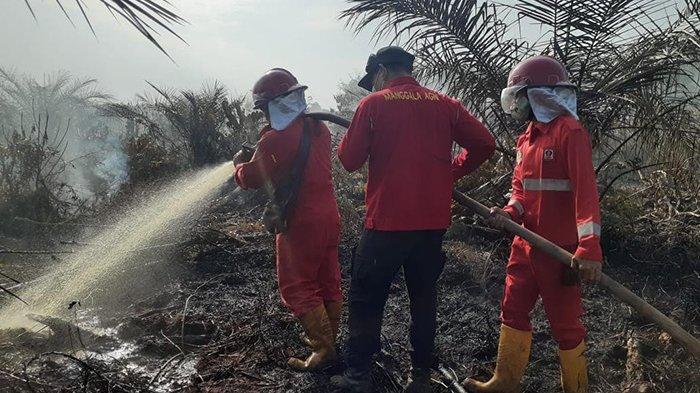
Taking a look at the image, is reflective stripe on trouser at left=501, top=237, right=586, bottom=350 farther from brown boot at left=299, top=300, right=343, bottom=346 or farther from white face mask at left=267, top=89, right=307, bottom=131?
white face mask at left=267, top=89, right=307, bottom=131

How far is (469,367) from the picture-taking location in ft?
11.6

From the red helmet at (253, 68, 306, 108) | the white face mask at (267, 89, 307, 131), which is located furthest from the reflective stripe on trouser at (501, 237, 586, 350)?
the red helmet at (253, 68, 306, 108)

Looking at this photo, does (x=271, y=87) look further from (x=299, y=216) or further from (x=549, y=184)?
(x=549, y=184)

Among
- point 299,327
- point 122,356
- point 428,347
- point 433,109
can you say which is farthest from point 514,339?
point 122,356

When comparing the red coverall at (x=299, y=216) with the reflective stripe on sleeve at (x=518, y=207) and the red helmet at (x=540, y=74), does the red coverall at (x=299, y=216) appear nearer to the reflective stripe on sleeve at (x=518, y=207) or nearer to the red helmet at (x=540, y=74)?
the reflective stripe on sleeve at (x=518, y=207)

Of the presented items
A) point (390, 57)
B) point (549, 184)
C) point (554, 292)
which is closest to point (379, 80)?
point (390, 57)

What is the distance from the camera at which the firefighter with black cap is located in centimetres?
290

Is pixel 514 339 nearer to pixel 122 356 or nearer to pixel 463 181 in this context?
pixel 122 356

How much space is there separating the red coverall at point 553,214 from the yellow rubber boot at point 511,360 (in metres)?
0.06

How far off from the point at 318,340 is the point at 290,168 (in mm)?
1223

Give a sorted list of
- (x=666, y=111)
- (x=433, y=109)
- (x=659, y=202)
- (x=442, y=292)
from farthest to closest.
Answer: (x=659, y=202) → (x=442, y=292) → (x=666, y=111) → (x=433, y=109)

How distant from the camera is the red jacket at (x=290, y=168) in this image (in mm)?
3463

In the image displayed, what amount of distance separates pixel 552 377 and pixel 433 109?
2.02 meters

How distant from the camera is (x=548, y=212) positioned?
2779 mm
